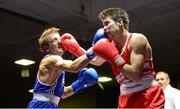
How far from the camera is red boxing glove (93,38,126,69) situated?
8.29 feet

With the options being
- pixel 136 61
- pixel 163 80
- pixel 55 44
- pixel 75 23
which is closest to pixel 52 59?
pixel 55 44

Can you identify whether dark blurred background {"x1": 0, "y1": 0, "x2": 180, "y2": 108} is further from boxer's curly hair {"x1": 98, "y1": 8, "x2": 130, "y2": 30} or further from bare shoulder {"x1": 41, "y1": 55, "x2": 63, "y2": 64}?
boxer's curly hair {"x1": 98, "y1": 8, "x2": 130, "y2": 30}

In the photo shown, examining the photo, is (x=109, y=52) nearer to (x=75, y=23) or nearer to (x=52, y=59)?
(x=52, y=59)

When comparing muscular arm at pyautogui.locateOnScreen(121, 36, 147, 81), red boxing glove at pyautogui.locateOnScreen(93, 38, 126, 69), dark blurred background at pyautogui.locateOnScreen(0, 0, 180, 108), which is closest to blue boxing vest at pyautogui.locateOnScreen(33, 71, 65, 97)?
red boxing glove at pyautogui.locateOnScreen(93, 38, 126, 69)

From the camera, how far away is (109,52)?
101 inches

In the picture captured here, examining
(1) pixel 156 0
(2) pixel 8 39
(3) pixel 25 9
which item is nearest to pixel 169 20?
(1) pixel 156 0

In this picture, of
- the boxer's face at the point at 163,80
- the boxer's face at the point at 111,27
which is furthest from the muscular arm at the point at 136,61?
the boxer's face at the point at 163,80

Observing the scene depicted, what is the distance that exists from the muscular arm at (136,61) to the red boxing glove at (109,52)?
51 millimetres

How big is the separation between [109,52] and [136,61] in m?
0.19

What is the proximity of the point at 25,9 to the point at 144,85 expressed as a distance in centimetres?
411

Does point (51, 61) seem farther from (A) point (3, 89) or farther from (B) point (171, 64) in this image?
(A) point (3, 89)

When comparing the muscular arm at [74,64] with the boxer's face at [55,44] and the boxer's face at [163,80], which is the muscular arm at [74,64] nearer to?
the boxer's face at [55,44]

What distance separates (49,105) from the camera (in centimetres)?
319

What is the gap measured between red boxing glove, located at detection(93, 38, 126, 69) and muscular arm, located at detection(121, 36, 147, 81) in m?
0.05
